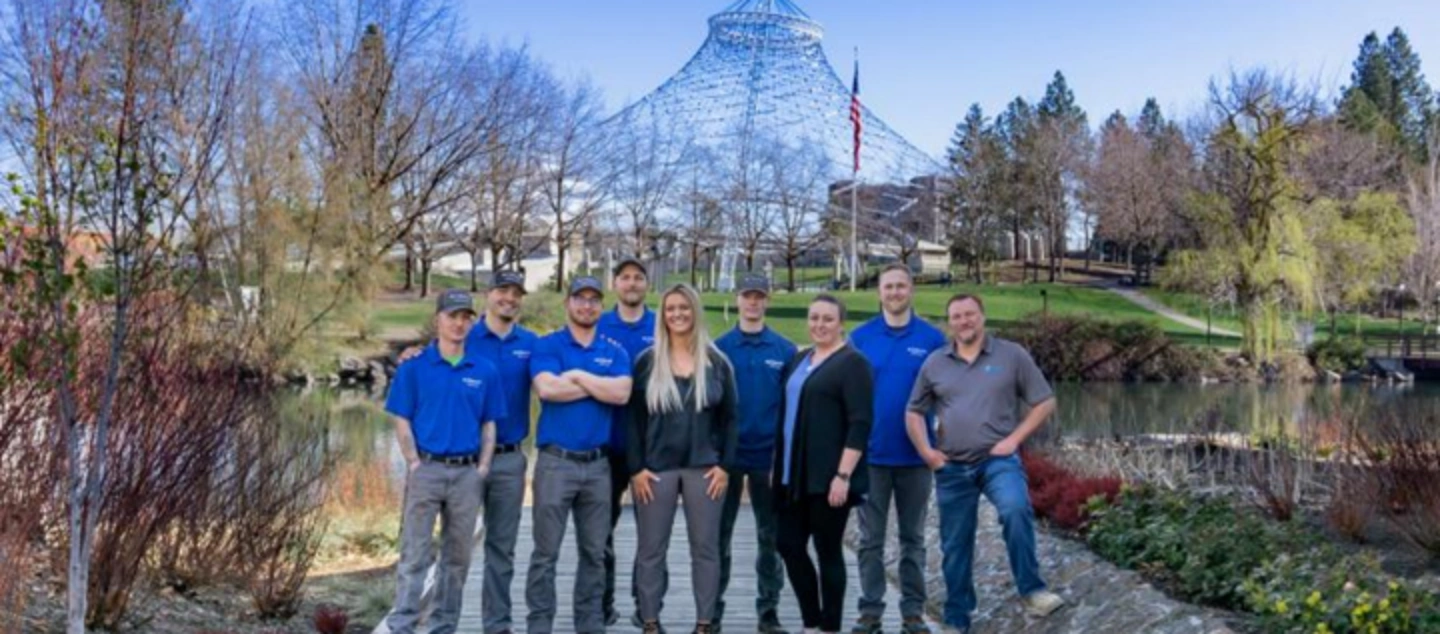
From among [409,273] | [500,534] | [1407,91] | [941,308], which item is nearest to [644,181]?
[409,273]

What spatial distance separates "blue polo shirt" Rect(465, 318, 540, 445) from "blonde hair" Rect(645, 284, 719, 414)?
635mm

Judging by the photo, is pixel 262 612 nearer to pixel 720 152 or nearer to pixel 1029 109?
pixel 720 152

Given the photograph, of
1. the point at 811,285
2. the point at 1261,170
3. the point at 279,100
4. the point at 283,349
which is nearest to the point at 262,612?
the point at 283,349

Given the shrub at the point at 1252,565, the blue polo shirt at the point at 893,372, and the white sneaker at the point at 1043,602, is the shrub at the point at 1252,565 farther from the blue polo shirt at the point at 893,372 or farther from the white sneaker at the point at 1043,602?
the blue polo shirt at the point at 893,372

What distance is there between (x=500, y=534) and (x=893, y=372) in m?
2.07

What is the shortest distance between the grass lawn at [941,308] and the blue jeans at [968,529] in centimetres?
2894

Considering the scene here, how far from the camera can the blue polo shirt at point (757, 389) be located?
5.95 m

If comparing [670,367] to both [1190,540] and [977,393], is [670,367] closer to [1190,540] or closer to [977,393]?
[977,393]

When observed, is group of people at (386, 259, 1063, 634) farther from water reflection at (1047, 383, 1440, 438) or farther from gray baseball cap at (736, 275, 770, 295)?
water reflection at (1047, 383, 1440, 438)

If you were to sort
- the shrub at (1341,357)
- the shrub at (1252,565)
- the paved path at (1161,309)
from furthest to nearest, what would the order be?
the paved path at (1161,309) < the shrub at (1341,357) < the shrub at (1252,565)

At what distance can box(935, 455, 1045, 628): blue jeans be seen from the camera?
589 cm

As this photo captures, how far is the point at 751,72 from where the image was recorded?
303 ft

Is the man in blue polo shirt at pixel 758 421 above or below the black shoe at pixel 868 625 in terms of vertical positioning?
above

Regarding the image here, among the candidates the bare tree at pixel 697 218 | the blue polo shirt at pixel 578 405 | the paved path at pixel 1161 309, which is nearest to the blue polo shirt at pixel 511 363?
the blue polo shirt at pixel 578 405
